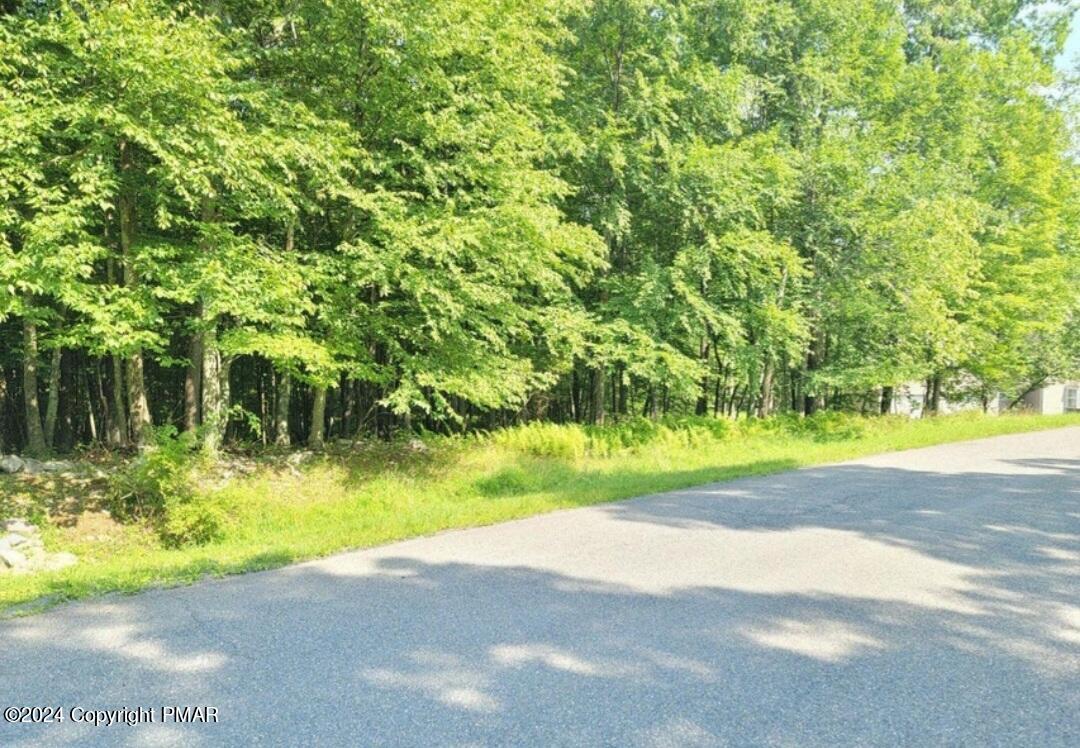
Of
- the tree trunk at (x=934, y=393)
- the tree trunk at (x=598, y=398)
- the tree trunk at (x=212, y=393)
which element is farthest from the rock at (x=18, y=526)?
the tree trunk at (x=934, y=393)

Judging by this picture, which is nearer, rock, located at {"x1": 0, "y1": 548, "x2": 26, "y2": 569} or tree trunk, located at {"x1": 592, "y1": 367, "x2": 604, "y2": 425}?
rock, located at {"x1": 0, "y1": 548, "x2": 26, "y2": 569}

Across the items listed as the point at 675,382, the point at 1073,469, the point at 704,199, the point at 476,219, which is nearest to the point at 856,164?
the point at 704,199

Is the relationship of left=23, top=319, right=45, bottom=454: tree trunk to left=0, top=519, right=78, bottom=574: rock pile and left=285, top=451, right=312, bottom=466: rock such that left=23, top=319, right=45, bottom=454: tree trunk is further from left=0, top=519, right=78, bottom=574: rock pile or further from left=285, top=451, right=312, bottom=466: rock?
left=285, top=451, right=312, bottom=466: rock

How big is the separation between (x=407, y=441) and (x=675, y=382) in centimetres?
641

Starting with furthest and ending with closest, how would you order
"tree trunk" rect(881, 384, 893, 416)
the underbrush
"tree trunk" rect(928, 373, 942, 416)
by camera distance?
"tree trunk" rect(928, 373, 942, 416) < "tree trunk" rect(881, 384, 893, 416) < the underbrush

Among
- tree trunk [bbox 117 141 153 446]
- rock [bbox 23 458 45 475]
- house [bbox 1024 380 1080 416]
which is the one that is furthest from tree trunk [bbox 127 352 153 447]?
house [bbox 1024 380 1080 416]

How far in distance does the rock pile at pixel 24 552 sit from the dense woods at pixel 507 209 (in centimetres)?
228

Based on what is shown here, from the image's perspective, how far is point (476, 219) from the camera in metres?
10.6

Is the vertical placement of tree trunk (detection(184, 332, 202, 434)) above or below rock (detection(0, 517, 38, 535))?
above

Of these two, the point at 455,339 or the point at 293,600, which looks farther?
the point at 455,339

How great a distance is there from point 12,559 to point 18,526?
1717 mm

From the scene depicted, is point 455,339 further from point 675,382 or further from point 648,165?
point 648,165

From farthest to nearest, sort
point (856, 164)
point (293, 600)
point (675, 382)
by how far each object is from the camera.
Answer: point (856, 164)
point (675, 382)
point (293, 600)

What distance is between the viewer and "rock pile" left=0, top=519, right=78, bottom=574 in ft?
21.6
